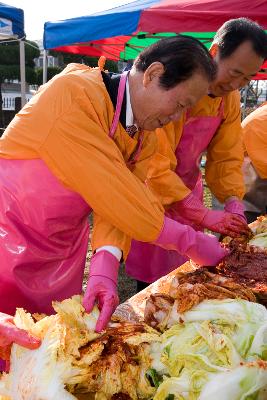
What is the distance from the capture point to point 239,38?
113 inches

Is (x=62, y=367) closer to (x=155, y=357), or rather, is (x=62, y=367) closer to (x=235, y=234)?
(x=155, y=357)

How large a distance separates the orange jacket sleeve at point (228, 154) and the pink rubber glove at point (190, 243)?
42.4 inches

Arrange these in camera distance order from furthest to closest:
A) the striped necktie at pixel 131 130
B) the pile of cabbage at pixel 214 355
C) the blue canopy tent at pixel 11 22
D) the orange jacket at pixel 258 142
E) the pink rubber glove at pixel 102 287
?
the blue canopy tent at pixel 11 22, the orange jacket at pixel 258 142, the striped necktie at pixel 131 130, the pink rubber glove at pixel 102 287, the pile of cabbage at pixel 214 355

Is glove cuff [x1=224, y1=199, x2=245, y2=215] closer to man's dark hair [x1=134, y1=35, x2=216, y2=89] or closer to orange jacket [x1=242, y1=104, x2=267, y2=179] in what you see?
orange jacket [x1=242, y1=104, x2=267, y2=179]

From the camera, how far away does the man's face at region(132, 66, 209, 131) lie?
6.31 ft

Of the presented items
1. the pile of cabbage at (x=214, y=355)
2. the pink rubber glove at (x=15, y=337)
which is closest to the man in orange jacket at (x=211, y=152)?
the pile of cabbage at (x=214, y=355)

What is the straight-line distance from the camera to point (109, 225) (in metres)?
2.11

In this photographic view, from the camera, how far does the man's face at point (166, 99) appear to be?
1.92 m

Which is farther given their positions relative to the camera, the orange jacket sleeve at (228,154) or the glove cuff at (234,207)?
the orange jacket sleeve at (228,154)

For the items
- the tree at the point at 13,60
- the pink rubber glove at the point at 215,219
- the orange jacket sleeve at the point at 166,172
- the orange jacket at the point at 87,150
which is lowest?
the tree at the point at 13,60

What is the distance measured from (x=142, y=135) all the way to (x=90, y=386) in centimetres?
126

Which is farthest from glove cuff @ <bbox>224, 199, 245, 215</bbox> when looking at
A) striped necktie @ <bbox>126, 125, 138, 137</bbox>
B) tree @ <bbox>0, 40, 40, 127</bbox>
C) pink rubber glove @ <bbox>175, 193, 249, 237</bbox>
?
tree @ <bbox>0, 40, 40, 127</bbox>

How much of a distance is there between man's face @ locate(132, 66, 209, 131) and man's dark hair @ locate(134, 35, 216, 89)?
3 cm

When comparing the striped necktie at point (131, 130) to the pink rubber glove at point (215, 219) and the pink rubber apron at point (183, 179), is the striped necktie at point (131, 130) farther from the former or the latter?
the pink rubber apron at point (183, 179)
